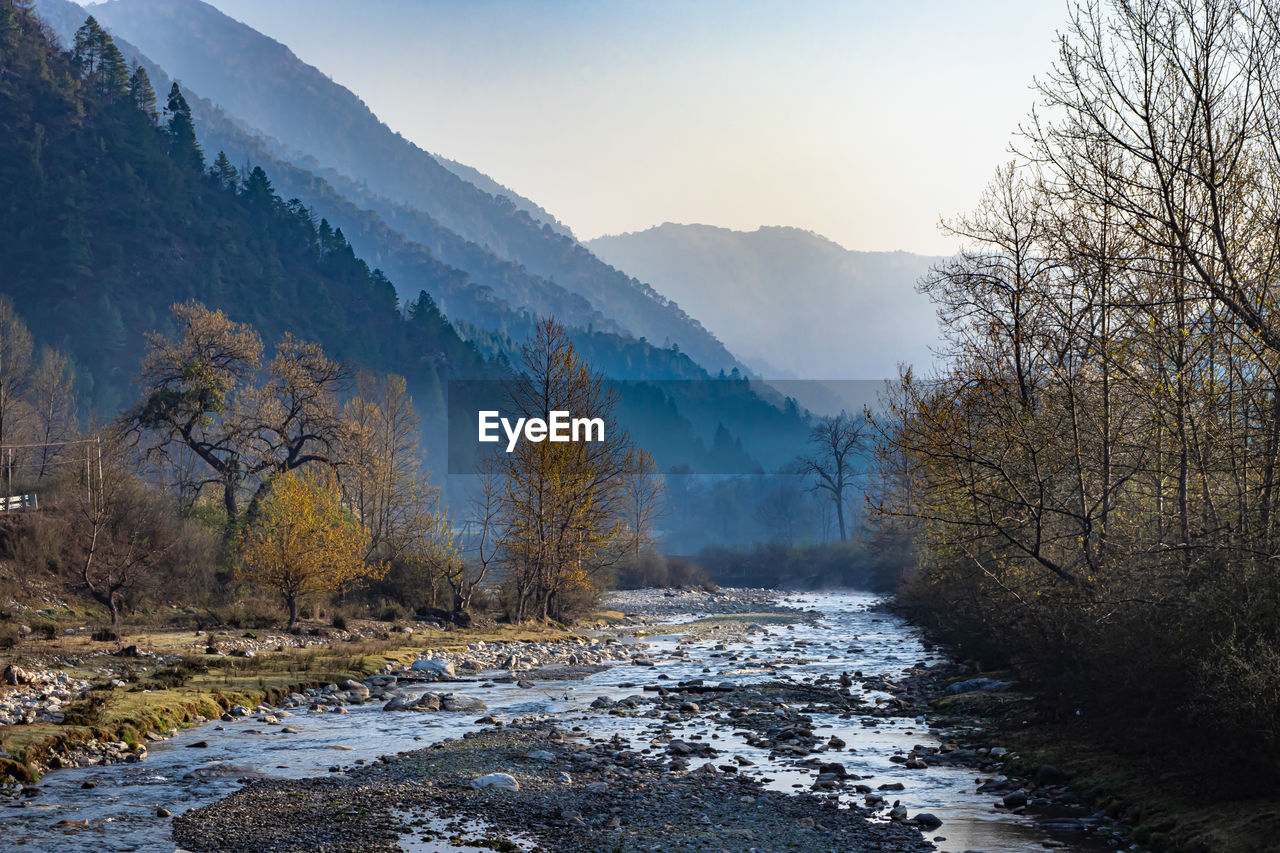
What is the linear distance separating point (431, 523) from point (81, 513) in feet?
42.6

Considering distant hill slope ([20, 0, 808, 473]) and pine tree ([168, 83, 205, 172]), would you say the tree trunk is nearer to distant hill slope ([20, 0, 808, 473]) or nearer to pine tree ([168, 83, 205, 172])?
distant hill slope ([20, 0, 808, 473])

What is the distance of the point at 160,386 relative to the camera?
44812 mm

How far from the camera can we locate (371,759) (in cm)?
1499

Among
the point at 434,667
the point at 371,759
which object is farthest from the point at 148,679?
the point at 434,667

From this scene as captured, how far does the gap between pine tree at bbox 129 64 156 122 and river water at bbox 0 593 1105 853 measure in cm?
12154

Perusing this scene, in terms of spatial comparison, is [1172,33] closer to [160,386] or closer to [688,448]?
[160,386]

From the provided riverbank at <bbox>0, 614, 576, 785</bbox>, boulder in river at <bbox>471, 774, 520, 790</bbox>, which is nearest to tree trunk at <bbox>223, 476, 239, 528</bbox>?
riverbank at <bbox>0, 614, 576, 785</bbox>

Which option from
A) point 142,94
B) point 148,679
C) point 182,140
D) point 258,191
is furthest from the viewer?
point 258,191

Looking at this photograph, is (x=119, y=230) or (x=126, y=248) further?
(x=119, y=230)

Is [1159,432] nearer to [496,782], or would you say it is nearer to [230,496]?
[496,782]

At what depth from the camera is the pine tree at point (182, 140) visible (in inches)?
4835

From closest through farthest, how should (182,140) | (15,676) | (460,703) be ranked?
(15,676), (460,703), (182,140)

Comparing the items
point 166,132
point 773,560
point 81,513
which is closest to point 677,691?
point 81,513

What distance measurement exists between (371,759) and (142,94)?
428ft
